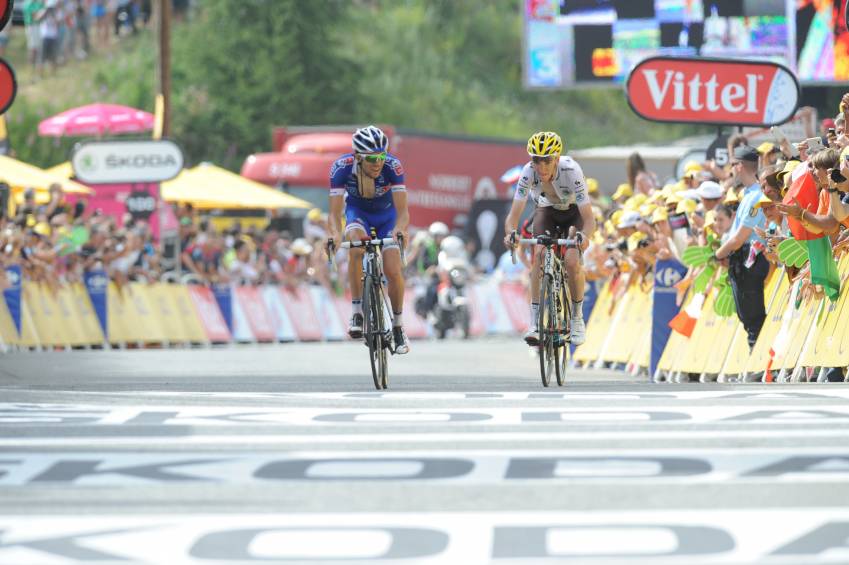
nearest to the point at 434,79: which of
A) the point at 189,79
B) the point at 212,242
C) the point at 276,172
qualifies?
the point at 189,79

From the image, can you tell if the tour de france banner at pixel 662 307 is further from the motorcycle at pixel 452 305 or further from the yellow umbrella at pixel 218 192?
the motorcycle at pixel 452 305

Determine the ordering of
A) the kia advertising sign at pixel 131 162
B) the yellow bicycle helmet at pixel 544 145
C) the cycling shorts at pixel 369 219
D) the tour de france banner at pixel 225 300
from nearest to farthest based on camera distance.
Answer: the cycling shorts at pixel 369 219 < the yellow bicycle helmet at pixel 544 145 < the kia advertising sign at pixel 131 162 < the tour de france banner at pixel 225 300

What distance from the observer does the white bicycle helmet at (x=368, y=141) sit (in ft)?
46.1

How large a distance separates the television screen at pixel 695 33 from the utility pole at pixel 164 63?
830 cm

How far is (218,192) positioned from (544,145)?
72.1ft

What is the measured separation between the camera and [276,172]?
41281 millimetres

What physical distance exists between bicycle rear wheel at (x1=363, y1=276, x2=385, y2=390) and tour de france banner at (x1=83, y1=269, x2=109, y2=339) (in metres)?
15.2

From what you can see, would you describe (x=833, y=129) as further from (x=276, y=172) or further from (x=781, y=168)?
(x=276, y=172)

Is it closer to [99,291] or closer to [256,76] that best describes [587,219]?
[99,291]

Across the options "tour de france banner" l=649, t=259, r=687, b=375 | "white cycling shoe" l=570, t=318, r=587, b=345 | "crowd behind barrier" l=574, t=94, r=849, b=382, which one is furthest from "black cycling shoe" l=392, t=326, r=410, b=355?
"tour de france banner" l=649, t=259, r=687, b=375

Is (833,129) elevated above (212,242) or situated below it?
above

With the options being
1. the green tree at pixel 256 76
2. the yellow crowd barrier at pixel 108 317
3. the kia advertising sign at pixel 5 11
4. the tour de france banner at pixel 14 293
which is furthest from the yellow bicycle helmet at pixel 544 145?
the green tree at pixel 256 76

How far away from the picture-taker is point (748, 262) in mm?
15914

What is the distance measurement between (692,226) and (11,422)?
29.6 feet
